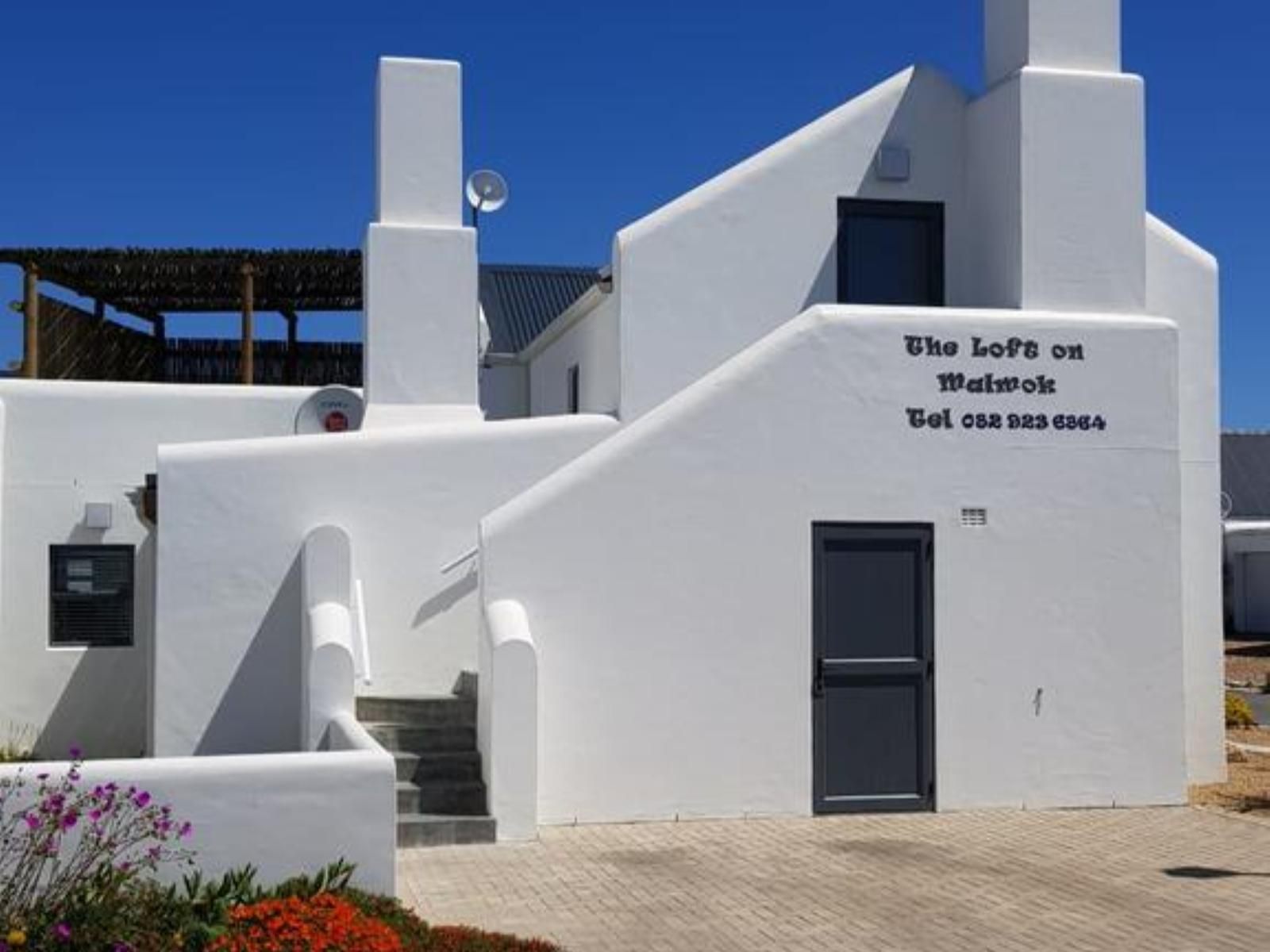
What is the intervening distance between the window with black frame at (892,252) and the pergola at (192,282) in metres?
7.31

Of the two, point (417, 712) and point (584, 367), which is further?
point (584, 367)

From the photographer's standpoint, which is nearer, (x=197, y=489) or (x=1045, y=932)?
(x=1045, y=932)

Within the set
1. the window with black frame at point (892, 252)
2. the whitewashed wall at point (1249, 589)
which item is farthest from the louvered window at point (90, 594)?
the whitewashed wall at point (1249, 589)

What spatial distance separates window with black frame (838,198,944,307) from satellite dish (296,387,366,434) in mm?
5345

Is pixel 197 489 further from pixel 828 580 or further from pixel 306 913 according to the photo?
pixel 306 913

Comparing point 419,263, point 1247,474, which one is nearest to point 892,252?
point 419,263

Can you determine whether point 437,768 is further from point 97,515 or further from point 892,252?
point 892,252

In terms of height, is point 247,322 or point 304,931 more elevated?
point 247,322

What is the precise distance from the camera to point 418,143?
57.3ft

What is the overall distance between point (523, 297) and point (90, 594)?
11.0 metres

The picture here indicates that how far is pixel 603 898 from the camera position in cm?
1044

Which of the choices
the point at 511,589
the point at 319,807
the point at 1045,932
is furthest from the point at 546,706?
the point at 1045,932

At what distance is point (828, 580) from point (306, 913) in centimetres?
659

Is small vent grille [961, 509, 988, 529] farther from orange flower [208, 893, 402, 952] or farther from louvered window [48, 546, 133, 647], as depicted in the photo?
louvered window [48, 546, 133, 647]
